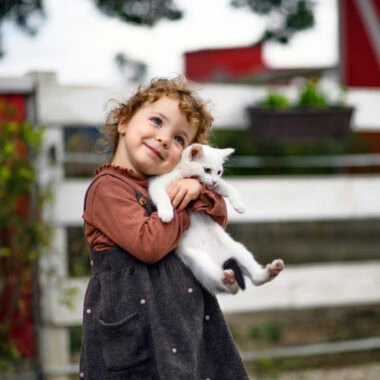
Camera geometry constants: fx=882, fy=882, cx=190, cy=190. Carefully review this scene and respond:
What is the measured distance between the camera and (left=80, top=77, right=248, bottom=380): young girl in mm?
2107

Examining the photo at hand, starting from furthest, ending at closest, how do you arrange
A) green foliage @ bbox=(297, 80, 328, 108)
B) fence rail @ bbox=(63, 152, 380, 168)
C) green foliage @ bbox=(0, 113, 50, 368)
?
green foliage @ bbox=(297, 80, 328, 108), fence rail @ bbox=(63, 152, 380, 168), green foliage @ bbox=(0, 113, 50, 368)

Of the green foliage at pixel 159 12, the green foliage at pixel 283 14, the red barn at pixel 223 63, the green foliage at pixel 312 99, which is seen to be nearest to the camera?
the green foliage at pixel 312 99

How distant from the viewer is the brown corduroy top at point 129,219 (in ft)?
6.81

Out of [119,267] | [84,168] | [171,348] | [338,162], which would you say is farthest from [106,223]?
[338,162]

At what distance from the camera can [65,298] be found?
4.24 metres

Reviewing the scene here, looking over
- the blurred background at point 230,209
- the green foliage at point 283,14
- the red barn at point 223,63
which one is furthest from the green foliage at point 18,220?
the red barn at point 223,63

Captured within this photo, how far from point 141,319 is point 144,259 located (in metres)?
0.15

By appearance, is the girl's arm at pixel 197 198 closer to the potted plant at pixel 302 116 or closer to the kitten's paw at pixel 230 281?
the kitten's paw at pixel 230 281

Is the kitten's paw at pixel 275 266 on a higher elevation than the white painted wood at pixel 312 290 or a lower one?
higher

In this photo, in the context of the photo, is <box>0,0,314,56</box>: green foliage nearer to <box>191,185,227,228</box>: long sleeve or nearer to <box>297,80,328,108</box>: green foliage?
<box>297,80,328,108</box>: green foliage

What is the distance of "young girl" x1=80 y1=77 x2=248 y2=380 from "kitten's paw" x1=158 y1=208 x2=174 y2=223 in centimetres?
1

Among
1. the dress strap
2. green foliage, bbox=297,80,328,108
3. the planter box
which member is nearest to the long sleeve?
the dress strap

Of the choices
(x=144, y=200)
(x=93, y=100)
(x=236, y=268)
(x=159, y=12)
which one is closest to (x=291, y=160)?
(x=159, y=12)

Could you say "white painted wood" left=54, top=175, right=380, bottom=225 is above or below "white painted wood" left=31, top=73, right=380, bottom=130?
below
